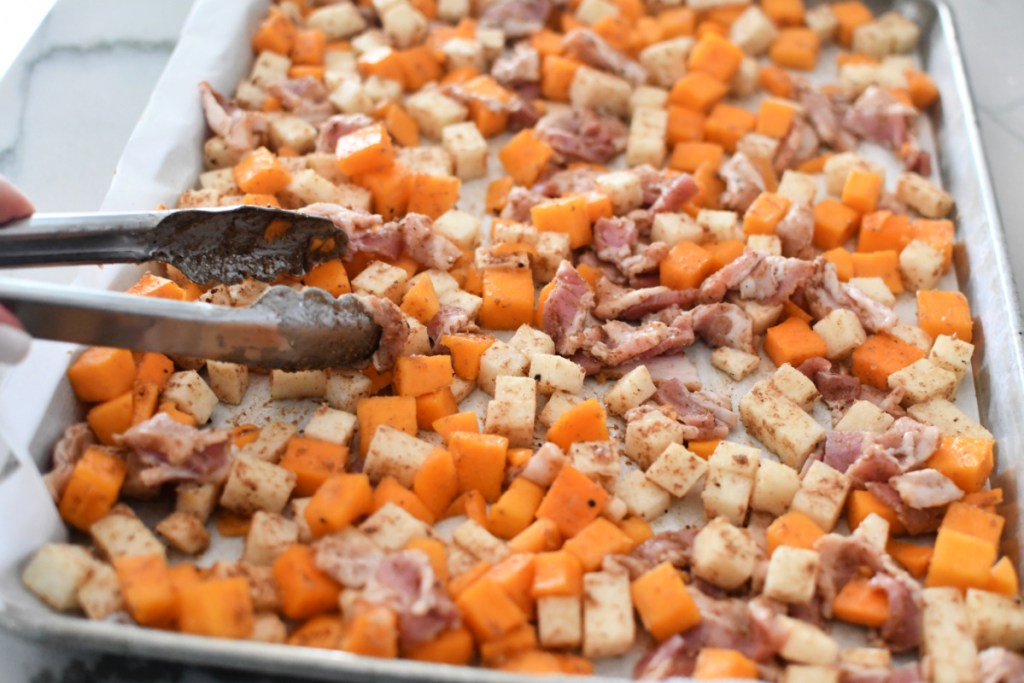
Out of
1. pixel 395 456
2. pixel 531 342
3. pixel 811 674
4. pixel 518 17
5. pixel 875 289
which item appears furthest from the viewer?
pixel 518 17

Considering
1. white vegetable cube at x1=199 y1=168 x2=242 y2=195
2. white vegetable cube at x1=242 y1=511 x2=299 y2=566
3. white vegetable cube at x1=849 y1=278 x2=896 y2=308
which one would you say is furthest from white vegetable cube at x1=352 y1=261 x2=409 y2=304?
white vegetable cube at x1=849 y1=278 x2=896 y2=308

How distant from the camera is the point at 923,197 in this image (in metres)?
3.03

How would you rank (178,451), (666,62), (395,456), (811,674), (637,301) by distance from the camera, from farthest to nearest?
(666,62) < (637,301) < (395,456) < (178,451) < (811,674)

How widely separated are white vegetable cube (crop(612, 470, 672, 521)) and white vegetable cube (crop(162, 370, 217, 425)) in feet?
3.21

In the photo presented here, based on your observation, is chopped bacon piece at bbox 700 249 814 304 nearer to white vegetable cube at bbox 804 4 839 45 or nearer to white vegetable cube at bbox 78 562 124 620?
white vegetable cube at bbox 804 4 839 45

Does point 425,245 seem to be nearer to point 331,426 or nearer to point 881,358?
point 331,426

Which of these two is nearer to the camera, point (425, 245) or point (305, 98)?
point (425, 245)

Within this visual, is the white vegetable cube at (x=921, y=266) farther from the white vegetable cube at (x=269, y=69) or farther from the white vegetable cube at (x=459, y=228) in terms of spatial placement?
the white vegetable cube at (x=269, y=69)

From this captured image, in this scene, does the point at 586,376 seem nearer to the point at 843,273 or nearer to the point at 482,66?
the point at 843,273

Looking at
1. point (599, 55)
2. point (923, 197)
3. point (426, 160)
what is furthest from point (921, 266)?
point (426, 160)

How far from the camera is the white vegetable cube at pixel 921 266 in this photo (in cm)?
283

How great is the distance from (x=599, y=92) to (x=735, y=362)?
44.5 inches

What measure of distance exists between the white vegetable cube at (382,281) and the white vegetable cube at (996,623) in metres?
1.51

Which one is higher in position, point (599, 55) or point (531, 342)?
point (599, 55)
